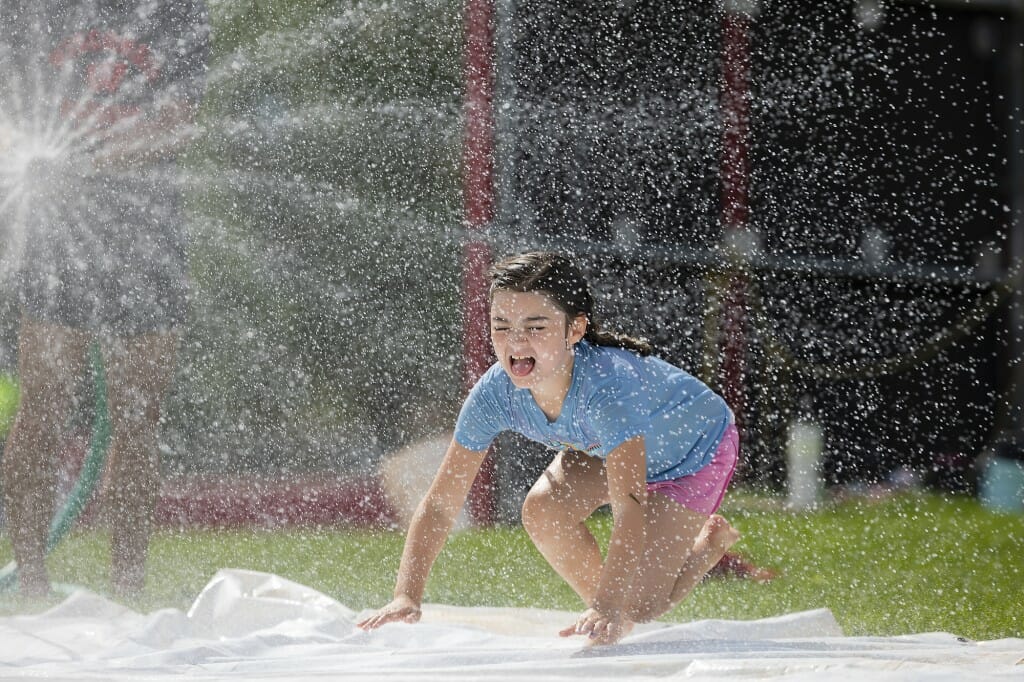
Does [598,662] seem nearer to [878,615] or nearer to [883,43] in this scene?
[878,615]

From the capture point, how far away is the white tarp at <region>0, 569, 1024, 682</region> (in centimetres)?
187

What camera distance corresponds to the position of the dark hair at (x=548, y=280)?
2.30 m

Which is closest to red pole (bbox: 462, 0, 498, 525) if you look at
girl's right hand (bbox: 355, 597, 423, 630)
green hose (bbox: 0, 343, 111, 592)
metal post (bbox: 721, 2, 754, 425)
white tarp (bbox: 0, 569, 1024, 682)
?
metal post (bbox: 721, 2, 754, 425)

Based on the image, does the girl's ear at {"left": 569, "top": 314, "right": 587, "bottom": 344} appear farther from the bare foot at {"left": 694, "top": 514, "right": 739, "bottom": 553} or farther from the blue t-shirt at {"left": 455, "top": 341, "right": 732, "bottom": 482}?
the bare foot at {"left": 694, "top": 514, "right": 739, "bottom": 553}

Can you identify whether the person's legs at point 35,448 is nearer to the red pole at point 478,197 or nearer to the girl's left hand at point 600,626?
the girl's left hand at point 600,626

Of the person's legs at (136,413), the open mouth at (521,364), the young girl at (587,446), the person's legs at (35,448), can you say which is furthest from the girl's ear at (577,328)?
the person's legs at (35,448)

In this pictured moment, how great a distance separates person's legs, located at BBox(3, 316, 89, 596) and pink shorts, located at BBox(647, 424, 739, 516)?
1.54m

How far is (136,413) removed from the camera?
320 centimetres

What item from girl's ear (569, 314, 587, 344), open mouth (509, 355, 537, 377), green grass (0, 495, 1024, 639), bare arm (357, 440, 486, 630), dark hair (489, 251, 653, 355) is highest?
dark hair (489, 251, 653, 355)

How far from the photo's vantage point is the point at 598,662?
6.17ft

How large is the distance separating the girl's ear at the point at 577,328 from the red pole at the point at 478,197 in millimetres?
2432

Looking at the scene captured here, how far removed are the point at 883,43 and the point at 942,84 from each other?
1.31 feet

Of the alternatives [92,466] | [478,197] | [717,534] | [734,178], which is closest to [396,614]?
[717,534]

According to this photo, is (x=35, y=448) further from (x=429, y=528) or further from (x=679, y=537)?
(x=679, y=537)
